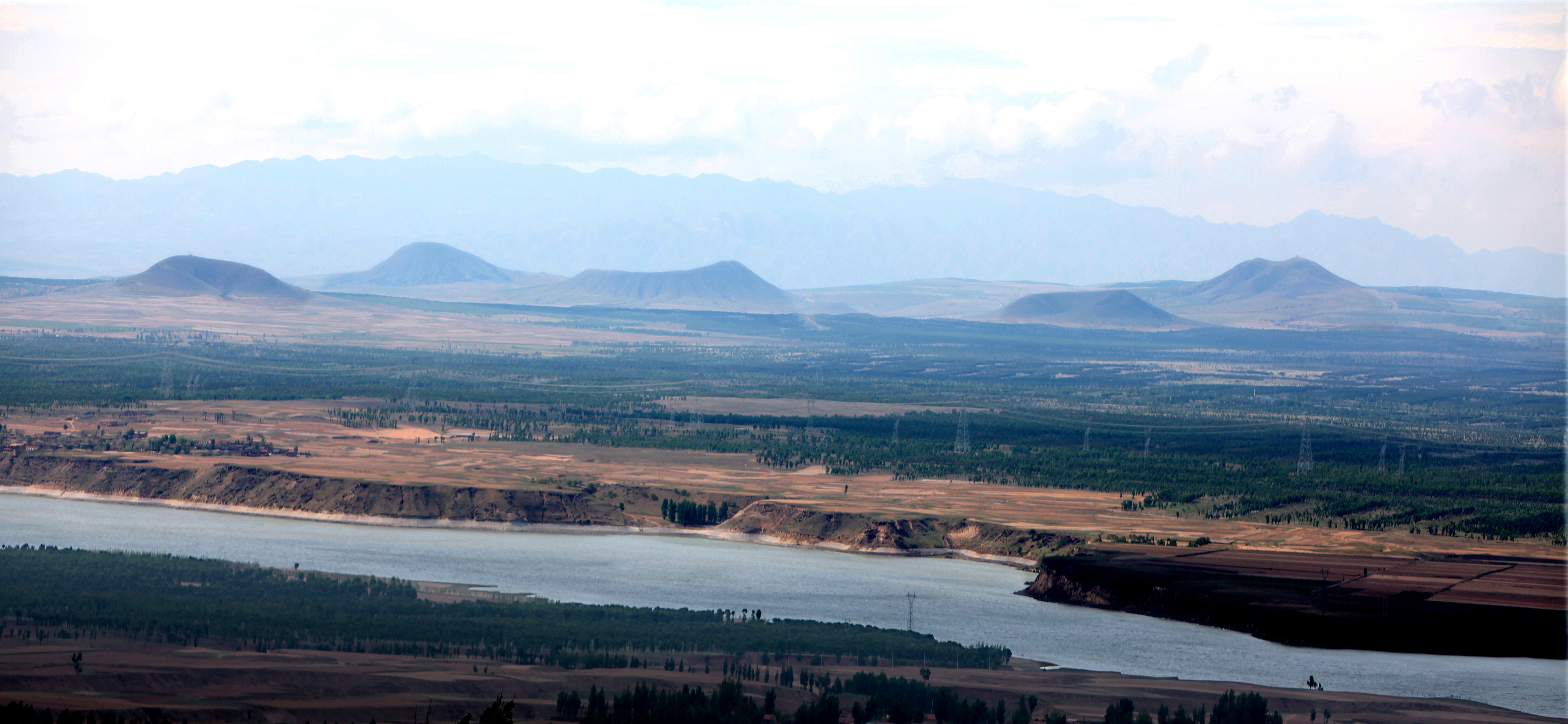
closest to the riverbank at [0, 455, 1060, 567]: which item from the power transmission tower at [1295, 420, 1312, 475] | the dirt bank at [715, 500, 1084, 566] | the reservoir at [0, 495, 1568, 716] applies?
the dirt bank at [715, 500, 1084, 566]

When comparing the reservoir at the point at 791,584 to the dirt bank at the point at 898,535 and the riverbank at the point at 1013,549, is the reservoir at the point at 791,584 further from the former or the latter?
the dirt bank at the point at 898,535

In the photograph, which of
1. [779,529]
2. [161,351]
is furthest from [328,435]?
[161,351]

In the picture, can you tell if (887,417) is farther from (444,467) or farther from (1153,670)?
(1153,670)

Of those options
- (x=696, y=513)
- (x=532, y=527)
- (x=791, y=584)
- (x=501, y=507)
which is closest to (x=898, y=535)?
(x=696, y=513)

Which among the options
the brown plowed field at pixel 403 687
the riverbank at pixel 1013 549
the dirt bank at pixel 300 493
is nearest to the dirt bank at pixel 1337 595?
the riverbank at pixel 1013 549

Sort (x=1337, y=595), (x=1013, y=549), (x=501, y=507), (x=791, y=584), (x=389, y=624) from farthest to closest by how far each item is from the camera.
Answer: (x=501, y=507) < (x=1013, y=549) < (x=791, y=584) < (x=1337, y=595) < (x=389, y=624)

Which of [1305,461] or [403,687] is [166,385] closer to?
[1305,461]
